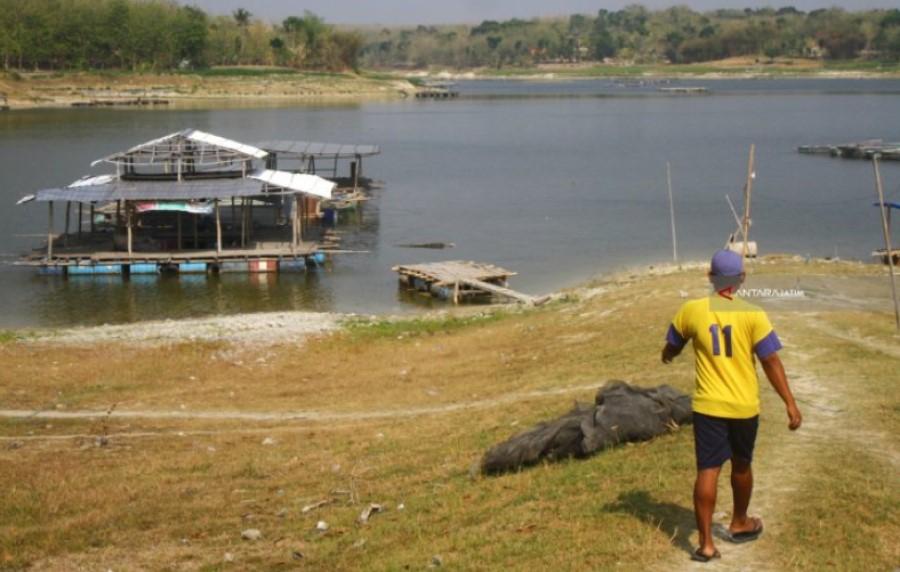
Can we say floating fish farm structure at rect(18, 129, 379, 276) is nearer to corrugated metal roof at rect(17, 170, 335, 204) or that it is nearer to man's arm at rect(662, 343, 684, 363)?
corrugated metal roof at rect(17, 170, 335, 204)

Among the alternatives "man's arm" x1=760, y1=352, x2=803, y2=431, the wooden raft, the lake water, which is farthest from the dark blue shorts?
the lake water

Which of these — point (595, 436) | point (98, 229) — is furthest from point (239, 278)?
point (595, 436)

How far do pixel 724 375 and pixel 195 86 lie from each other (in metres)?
160

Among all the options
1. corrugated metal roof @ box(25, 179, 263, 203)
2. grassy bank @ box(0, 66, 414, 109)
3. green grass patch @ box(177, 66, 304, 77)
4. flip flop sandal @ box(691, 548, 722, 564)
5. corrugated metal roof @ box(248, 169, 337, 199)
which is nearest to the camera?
flip flop sandal @ box(691, 548, 722, 564)

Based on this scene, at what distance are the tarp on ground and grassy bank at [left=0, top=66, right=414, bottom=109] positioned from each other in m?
130

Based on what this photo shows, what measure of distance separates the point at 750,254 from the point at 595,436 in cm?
2260

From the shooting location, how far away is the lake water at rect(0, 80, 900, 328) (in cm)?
3834

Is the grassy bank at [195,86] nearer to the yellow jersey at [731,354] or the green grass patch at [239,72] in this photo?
the green grass patch at [239,72]

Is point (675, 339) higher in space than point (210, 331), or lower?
higher

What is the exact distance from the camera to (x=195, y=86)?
531 ft

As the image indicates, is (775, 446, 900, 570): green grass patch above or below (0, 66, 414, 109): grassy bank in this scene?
below

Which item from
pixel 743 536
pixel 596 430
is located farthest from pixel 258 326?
pixel 743 536

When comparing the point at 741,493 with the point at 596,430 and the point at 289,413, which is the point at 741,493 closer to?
the point at 596,430

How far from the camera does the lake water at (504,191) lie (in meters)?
38.3
